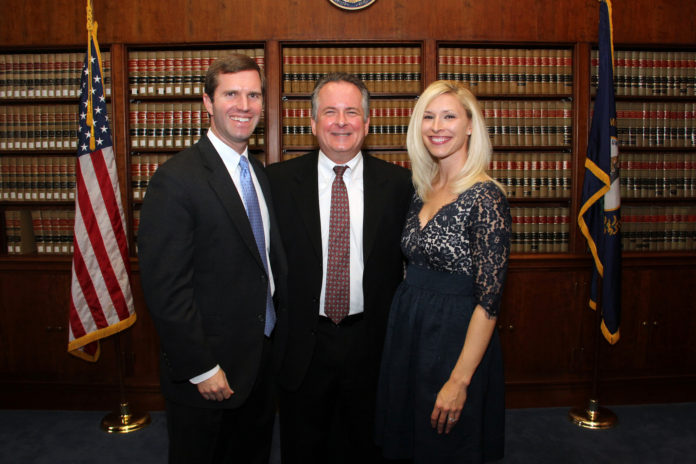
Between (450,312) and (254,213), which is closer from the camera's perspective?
(450,312)

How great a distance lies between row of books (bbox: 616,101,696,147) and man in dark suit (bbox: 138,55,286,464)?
283cm

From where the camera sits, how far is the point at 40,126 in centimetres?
339

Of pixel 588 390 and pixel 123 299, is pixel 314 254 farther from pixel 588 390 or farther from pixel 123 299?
pixel 588 390

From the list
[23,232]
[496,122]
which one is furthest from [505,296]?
[23,232]

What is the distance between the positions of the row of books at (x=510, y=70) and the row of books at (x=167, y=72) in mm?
1354

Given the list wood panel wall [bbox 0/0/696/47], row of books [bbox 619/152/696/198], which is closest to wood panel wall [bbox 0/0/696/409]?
wood panel wall [bbox 0/0/696/47]

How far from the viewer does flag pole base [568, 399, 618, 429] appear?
305 centimetres

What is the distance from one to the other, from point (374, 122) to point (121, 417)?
2.57m

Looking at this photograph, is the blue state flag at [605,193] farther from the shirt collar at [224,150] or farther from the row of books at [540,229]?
the shirt collar at [224,150]

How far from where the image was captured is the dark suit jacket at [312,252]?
186cm

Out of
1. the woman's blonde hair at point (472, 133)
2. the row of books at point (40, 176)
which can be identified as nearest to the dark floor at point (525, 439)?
the row of books at point (40, 176)

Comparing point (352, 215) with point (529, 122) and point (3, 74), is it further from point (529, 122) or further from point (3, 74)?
point (3, 74)

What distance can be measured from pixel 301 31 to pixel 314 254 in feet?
6.44

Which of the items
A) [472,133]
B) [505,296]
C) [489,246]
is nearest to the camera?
[489,246]
